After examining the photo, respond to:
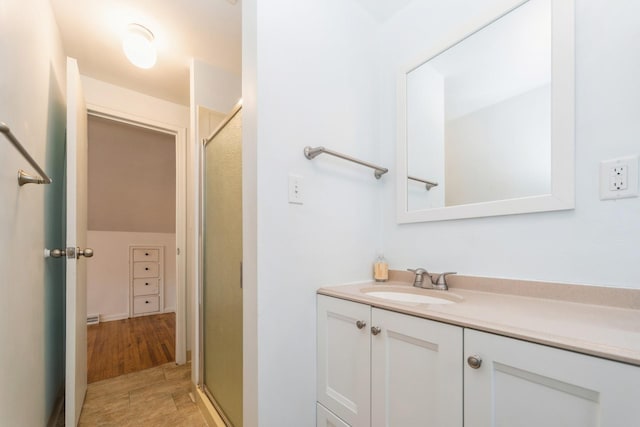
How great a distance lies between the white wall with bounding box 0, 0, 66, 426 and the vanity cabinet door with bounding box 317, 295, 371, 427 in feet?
3.33

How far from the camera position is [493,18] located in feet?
3.55

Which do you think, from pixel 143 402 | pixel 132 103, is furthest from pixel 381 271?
pixel 132 103

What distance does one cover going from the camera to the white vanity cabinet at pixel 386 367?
2.21 ft

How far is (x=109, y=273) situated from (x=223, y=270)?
119 inches

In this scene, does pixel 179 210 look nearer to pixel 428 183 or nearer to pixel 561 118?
pixel 428 183

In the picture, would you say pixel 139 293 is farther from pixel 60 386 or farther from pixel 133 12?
pixel 133 12

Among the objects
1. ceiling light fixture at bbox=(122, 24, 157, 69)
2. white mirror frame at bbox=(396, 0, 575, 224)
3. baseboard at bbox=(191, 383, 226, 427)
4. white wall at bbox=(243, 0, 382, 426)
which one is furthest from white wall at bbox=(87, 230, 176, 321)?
white mirror frame at bbox=(396, 0, 575, 224)

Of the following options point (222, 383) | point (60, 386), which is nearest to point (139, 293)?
point (60, 386)

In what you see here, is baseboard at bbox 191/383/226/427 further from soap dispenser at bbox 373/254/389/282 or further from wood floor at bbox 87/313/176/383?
soap dispenser at bbox 373/254/389/282

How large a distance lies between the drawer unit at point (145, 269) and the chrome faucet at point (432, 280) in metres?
3.82

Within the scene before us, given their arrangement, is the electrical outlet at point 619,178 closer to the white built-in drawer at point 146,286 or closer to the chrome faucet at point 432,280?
the chrome faucet at point 432,280

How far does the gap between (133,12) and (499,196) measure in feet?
7.28

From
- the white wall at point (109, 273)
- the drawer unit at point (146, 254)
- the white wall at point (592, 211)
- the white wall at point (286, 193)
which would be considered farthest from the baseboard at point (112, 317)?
the white wall at point (592, 211)

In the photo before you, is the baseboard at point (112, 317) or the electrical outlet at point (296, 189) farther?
the baseboard at point (112, 317)
